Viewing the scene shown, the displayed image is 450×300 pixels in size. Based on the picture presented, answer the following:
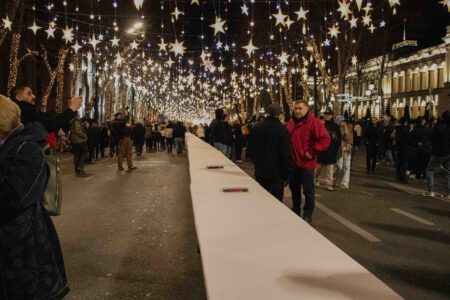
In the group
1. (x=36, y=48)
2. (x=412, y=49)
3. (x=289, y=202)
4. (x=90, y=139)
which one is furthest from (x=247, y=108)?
(x=289, y=202)

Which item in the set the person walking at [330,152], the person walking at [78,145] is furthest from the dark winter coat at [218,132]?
the person walking at [330,152]

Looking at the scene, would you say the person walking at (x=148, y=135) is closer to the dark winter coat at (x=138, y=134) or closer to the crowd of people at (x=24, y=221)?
the dark winter coat at (x=138, y=134)

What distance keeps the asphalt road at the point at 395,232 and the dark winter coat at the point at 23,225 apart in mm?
3720

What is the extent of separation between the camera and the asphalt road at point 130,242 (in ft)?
19.3

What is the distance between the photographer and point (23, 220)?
11.0ft

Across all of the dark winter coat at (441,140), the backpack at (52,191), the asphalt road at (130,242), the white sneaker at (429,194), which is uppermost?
the dark winter coat at (441,140)

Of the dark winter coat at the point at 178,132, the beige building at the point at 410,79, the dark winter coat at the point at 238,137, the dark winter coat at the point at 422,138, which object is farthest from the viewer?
the beige building at the point at 410,79

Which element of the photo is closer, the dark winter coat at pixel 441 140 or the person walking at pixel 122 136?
the dark winter coat at pixel 441 140

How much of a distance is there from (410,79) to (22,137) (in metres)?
63.8

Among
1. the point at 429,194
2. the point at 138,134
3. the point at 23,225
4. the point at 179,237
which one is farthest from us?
the point at 138,134

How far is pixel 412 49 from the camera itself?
64.2 meters

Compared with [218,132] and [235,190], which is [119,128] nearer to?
[218,132]

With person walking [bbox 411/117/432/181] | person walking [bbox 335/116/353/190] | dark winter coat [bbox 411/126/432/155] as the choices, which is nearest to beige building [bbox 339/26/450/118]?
person walking [bbox 411/117/432/181]

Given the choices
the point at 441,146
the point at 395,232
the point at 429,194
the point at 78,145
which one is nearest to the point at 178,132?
the point at 78,145
